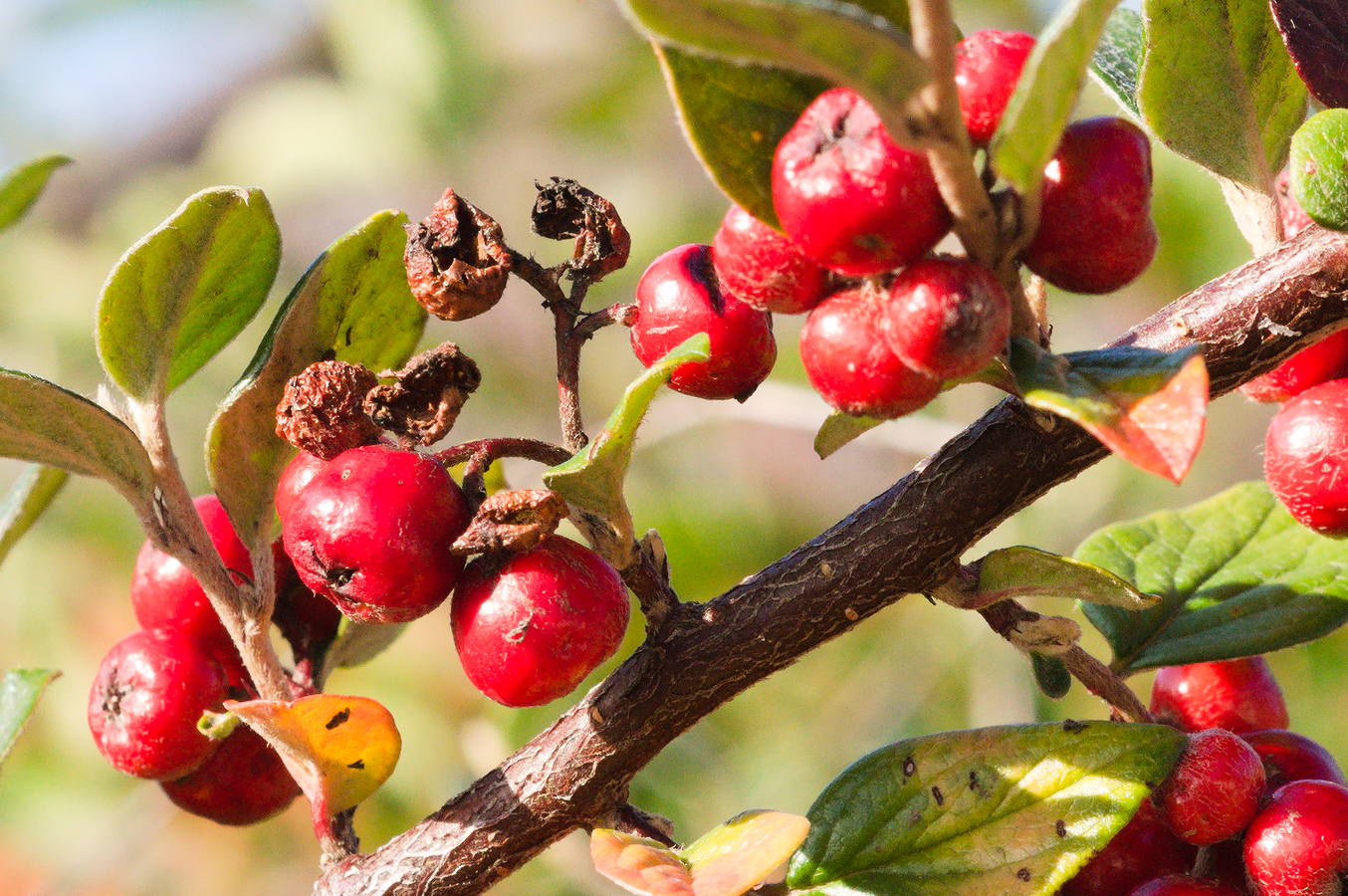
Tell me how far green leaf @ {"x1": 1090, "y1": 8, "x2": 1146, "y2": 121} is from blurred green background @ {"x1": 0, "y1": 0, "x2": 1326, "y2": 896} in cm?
123

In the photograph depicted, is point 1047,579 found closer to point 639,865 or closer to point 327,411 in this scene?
point 639,865

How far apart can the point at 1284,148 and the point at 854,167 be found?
0.73 m

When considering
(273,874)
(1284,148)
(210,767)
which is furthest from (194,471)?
(1284,148)

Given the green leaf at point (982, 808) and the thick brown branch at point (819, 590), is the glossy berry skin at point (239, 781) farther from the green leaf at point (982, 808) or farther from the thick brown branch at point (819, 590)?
the green leaf at point (982, 808)

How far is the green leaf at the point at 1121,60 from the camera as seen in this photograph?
1315 millimetres

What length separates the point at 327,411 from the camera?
1106 millimetres

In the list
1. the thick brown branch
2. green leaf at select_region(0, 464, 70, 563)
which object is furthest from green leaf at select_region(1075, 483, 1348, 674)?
green leaf at select_region(0, 464, 70, 563)

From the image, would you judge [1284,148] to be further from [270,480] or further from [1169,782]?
[270,480]

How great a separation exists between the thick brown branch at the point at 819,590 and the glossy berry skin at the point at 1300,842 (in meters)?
0.34

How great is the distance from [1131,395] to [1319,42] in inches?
21.6

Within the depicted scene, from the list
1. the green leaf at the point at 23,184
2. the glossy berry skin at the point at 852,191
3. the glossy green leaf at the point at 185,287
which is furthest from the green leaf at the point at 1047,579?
the green leaf at the point at 23,184

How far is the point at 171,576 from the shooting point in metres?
1.38

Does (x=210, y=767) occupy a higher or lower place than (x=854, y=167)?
lower

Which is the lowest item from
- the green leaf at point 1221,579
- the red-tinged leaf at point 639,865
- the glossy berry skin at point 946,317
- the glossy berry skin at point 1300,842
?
the green leaf at point 1221,579
